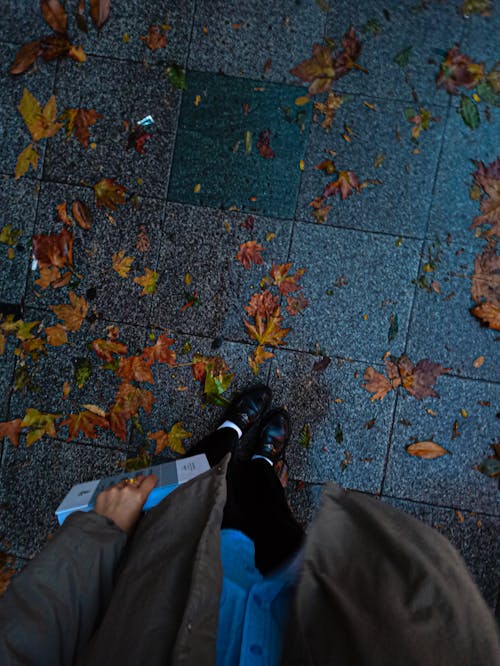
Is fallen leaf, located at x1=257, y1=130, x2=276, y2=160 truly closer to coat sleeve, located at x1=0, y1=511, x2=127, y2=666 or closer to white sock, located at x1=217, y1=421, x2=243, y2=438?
white sock, located at x1=217, y1=421, x2=243, y2=438

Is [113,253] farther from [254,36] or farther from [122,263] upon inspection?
[254,36]

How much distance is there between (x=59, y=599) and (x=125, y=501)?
0.59 meters

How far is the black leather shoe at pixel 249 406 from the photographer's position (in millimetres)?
2713

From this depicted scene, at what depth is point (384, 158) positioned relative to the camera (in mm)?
2727

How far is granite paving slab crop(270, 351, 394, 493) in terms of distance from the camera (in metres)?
2.77

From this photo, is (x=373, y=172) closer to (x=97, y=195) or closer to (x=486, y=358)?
(x=486, y=358)

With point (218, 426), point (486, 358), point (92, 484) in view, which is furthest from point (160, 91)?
point (486, 358)

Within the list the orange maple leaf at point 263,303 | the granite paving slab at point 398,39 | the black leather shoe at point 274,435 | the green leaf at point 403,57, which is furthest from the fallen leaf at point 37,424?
the green leaf at point 403,57

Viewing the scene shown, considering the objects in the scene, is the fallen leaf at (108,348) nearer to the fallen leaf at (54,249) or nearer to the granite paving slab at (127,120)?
the fallen leaf at (54,249)

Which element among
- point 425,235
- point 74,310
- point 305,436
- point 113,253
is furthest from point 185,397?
point 425,235

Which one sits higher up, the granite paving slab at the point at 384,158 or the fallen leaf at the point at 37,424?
the granite paving slab at the point at 384,158

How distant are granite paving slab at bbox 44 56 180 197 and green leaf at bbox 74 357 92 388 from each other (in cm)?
115

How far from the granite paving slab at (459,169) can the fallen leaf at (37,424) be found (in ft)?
8.95

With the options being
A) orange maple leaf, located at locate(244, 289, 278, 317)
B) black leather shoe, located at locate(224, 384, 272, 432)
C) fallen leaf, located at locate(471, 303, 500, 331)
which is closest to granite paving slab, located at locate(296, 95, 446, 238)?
fallen leaf, located at locate(471, 303, 500, 331)
